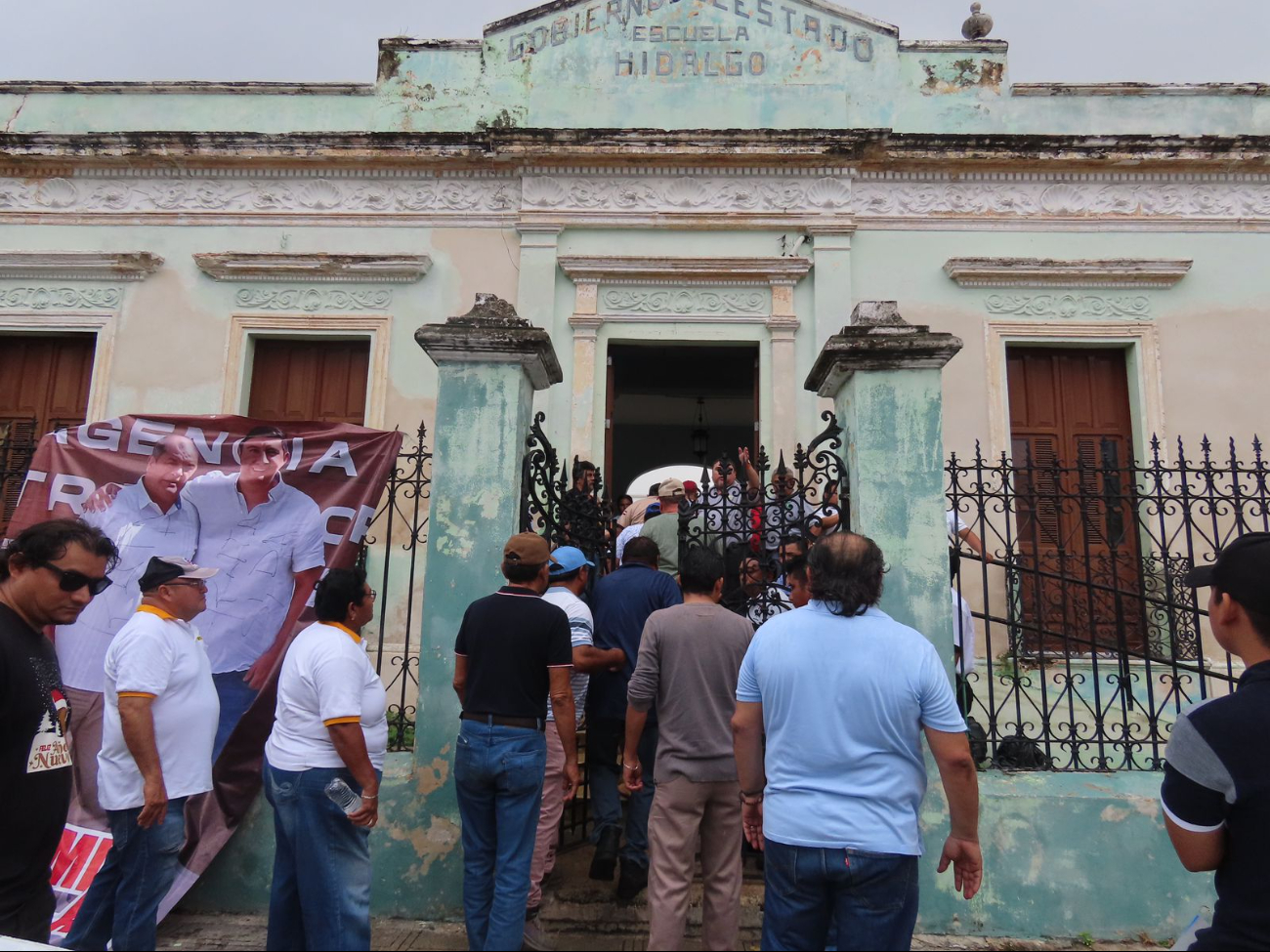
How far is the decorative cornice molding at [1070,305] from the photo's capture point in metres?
8.62

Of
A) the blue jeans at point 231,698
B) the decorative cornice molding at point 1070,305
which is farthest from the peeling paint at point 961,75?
the blue jeans at point 231,698

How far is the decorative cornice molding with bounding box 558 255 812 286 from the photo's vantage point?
8.73 m

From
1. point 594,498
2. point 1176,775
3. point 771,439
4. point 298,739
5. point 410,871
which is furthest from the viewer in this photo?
point 771,439

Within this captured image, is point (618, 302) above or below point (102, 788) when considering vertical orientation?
above

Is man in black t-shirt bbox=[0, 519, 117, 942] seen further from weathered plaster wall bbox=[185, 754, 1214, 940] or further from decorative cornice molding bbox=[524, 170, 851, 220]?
decorative cornice molding bbox=[524, 170, 851, 220]

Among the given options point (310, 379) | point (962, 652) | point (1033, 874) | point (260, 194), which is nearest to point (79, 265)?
point (260, 194)

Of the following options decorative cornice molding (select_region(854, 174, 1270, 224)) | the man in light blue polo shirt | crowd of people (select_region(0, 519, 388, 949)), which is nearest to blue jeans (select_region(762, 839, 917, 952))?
the man in light blue polo shirt

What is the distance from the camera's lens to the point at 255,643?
458cm

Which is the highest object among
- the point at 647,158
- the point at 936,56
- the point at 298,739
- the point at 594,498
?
the point at 936,56

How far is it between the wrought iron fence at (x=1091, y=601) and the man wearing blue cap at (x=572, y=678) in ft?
6.18

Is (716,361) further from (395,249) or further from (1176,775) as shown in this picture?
(1176,775)

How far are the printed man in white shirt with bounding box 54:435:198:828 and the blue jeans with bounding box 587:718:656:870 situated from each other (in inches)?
92.7

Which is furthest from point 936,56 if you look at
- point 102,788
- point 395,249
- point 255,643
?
point 102,788

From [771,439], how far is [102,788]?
639cm
